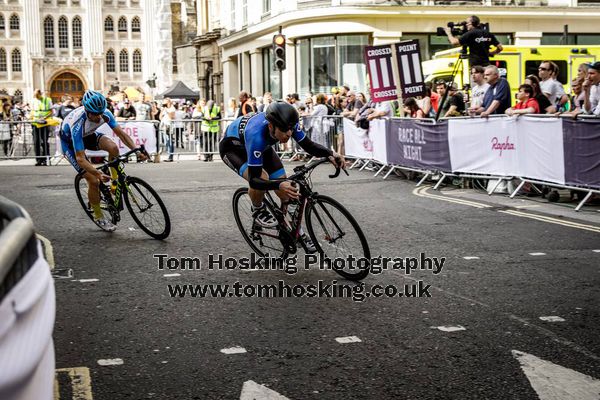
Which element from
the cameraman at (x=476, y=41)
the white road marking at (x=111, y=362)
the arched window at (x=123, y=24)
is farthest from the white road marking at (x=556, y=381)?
the arched window at (x=123, y=24)

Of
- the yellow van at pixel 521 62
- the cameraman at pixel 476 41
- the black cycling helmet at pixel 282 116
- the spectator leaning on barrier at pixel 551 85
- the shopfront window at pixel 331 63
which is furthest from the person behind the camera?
the shopfront window at pixel 331 63

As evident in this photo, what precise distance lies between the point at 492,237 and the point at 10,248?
314 inches

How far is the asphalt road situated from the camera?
4.59m

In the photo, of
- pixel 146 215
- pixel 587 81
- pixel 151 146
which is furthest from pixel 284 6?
pixel 146 215

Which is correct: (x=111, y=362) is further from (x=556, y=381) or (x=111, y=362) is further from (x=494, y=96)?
(x=494, y=96)

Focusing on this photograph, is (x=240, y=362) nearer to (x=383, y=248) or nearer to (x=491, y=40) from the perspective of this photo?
(x=383, y=248)

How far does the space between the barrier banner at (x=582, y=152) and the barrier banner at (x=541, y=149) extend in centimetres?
12

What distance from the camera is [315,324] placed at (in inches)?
230

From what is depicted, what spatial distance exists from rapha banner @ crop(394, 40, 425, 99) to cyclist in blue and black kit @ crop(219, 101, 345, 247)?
11.1 metres

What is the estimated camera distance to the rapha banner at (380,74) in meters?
18.9

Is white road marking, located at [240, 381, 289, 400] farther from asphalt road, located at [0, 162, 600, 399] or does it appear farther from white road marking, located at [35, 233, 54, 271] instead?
white road marking, located at [35, 233, 54, 271]

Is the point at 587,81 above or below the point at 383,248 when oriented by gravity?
above

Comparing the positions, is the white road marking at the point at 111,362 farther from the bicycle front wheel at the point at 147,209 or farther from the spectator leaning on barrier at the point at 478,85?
the spectator leaning on barrier at the point at 478,85

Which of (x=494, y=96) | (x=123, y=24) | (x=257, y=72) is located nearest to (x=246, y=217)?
(x=494, y=96)
